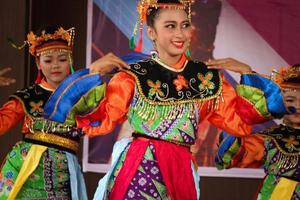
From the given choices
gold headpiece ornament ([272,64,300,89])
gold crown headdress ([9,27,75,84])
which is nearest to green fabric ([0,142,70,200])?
gold crown headdress ([9,27,75,84])

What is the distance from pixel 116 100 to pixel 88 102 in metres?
0.13

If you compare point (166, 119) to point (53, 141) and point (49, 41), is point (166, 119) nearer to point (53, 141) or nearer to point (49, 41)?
point (53, 141)

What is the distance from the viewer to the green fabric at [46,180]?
157 inches

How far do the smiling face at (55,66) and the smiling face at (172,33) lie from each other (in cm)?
110

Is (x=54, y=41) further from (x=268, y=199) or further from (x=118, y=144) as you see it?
(x=268, y=199)

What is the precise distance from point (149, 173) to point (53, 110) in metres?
0.62

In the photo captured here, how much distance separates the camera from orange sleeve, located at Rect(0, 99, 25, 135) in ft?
13.6

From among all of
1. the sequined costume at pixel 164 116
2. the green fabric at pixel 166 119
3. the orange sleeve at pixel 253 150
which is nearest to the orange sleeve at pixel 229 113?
the sequined costume at pixel 164 116

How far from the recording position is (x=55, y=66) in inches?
164

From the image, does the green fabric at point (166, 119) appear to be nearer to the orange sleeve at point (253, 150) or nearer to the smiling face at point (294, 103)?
the orange sleeve at point (253, 150)

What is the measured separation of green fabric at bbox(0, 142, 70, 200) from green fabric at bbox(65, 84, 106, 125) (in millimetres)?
821

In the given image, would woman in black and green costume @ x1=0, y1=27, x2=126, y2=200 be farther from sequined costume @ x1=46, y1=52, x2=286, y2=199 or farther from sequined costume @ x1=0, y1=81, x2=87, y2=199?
sequined costume @ x1=46, y1=52, x2=286, y2=199

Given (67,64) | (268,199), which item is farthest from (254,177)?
(67,64)

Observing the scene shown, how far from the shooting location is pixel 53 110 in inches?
133
